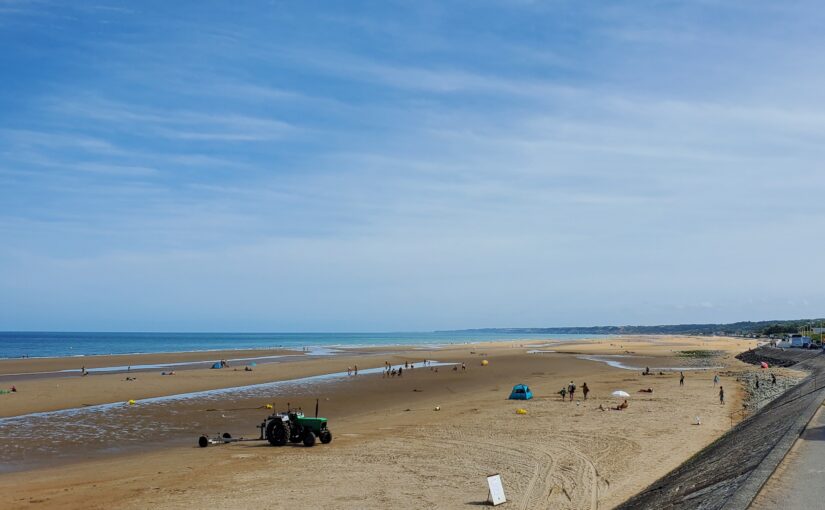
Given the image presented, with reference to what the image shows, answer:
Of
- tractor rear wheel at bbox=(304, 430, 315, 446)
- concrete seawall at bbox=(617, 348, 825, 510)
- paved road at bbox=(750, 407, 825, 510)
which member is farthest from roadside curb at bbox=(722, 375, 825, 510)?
tractor rear wheel at bbox=(304, 430, 315, 446)

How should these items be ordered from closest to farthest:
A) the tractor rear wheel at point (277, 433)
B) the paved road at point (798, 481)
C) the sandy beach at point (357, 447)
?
1. the paved road at point (798, 481)
2. the sandy beach at point (357, 447)
3. the tractor rear wheel at point (277, 433)

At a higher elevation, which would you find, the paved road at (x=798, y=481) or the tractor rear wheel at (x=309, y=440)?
the paved road at (x=798, y=481)

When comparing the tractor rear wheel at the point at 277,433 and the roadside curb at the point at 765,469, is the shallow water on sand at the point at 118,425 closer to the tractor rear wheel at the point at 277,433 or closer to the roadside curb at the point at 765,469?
the tractor rear wheel at the point at 277,433

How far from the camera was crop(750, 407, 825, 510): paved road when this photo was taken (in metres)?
10.8

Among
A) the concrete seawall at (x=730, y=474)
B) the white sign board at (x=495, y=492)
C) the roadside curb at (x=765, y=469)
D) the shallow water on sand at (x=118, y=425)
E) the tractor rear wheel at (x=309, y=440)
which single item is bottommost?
the shallow water on sand at (x=118, y=425)

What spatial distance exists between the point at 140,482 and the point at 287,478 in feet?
15.1

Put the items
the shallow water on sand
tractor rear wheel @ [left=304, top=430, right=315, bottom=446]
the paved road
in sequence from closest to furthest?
the paved road
the shallow water on sand
tractor rear wheel @ [left=304, top=430, right=315, bottom=446]

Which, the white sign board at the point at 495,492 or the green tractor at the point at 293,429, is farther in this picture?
the green tractor at the point at 293,429

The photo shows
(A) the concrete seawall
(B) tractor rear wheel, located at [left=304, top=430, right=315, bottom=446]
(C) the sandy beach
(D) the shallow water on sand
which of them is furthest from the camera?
(B) tractor rear wheel, located at [left=304, top=430, right=315, bottom=446]

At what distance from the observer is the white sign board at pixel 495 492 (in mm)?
16562

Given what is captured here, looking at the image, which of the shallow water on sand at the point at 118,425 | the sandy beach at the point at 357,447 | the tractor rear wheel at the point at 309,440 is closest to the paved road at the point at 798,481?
the sandy beach at the point at 357,447

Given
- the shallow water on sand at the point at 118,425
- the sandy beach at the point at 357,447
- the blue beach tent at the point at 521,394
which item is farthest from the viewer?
the blue beach tent at the point at 521,394

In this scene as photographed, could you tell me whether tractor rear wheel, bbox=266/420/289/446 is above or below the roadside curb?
below

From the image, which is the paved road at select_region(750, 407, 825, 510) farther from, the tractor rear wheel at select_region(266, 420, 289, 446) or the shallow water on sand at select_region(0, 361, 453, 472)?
the shallow water on sand at select_region(0, 361, 453, 472)
